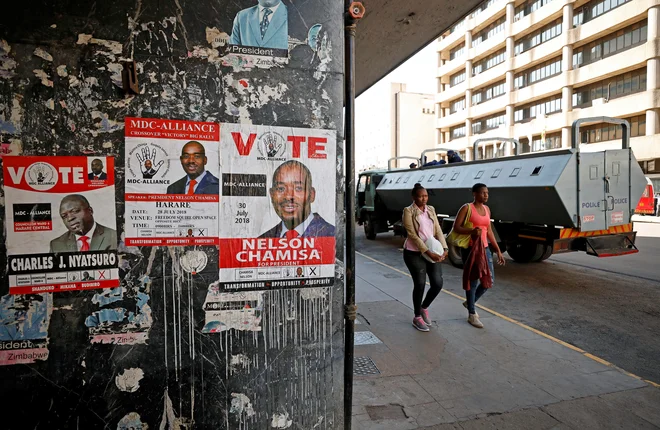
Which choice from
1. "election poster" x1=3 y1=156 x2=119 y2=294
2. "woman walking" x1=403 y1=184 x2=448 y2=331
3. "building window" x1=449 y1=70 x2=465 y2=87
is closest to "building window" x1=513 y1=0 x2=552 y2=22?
"building window" x1=449 y1=70 x2=465 y2=87

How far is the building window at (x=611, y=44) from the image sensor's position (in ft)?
84.4

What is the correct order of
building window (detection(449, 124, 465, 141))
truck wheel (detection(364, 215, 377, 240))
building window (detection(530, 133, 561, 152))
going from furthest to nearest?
building window (detection(449, 124, 465, 141)) → building window (detection(530, 133, 561, 152)) → truck wheel (detection(364, 215, 377, 240))

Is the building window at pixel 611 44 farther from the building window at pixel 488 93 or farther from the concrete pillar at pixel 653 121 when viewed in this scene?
the building window at pixel 488 93

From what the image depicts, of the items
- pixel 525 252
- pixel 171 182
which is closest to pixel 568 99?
pixel 525 252

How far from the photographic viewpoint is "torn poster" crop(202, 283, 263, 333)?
2.15 metres

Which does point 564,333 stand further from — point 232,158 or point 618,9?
point 618,9

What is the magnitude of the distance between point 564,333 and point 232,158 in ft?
16.5

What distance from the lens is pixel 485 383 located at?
142 inches

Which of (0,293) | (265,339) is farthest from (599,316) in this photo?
(0,293)

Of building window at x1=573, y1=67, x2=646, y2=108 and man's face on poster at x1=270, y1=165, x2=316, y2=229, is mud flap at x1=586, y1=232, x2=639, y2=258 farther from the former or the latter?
building window at x1=573, y1=67, x2=646, y2=108

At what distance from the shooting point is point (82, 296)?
1.99 meters

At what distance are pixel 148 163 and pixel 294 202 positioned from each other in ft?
2.69

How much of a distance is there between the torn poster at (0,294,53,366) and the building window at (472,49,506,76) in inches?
1687

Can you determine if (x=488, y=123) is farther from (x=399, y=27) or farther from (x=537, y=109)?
(x=399, y=27)
